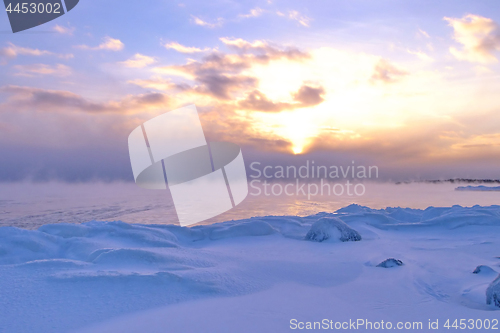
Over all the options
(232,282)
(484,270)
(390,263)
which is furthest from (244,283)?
(484,270)

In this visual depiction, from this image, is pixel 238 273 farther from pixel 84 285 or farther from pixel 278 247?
pixel 278 247

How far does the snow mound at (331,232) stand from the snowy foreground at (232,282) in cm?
2

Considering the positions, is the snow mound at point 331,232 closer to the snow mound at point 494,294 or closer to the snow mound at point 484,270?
the snow mound at point 484,270

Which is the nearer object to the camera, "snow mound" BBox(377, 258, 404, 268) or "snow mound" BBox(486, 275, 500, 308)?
"snow mound" BBox(486, 275, 500, 308)

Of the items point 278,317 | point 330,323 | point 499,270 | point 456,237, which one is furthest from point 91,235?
point 456,237

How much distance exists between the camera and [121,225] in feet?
19.6

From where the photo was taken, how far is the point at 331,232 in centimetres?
603

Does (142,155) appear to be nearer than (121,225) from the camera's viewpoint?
Yes

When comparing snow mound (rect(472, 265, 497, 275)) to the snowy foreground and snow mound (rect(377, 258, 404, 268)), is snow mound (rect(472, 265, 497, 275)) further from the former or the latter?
snow mound (rect(377, 258, 404, 268))

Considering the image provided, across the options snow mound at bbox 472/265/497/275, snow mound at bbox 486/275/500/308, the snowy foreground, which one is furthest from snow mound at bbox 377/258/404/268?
snow mound at bbox 486/275/500/308

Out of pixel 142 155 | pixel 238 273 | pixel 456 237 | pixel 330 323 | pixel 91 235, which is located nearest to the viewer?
pixel 330 323

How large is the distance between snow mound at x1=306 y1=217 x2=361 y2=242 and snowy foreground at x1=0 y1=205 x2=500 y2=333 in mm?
21

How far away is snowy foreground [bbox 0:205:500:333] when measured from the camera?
2527mm

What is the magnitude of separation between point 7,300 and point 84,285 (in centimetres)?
58
